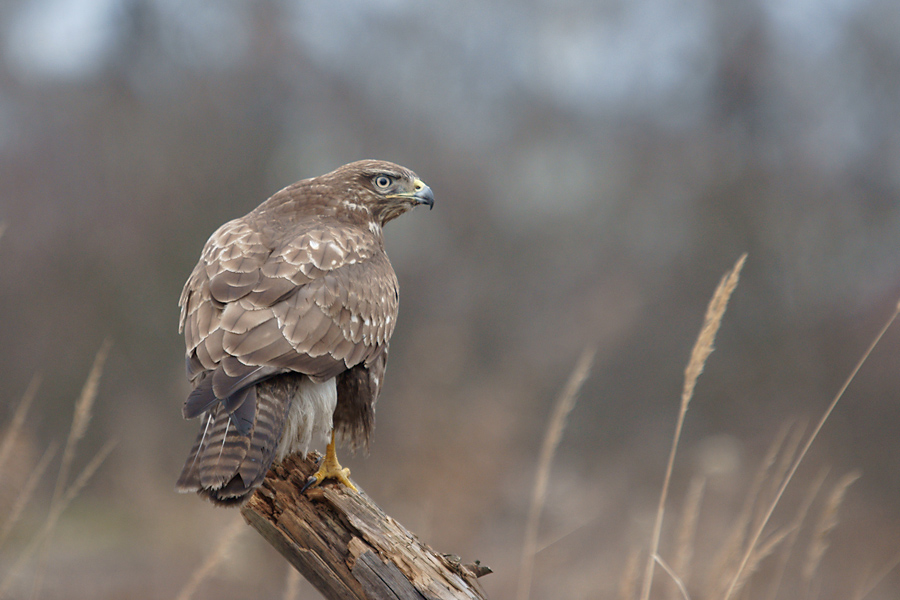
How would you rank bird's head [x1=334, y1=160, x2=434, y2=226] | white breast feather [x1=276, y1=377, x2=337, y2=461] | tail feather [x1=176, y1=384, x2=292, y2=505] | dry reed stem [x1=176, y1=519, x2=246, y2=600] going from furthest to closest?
bird's head [x1=334, y1=160, x2=434, y2=226] < white breast feather [x1=276, y1=377, x2=337, y2=461] < dry reed stem [x1=176, y1=519, x2=246, y2=600] < tail feather [x1=176, y1=384, x2=292, y2=505]

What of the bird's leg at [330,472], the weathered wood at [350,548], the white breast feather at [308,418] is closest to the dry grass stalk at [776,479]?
the weathered wood at [350,548]

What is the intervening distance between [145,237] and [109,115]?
5.80 ft

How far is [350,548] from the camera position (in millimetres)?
2510

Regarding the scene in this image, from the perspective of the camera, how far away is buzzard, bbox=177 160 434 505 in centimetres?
238

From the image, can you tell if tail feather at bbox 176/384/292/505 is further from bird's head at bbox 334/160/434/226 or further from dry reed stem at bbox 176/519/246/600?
bird's head at bbox 334/160/434/226

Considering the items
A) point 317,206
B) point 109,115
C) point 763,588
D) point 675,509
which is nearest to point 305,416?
point 317,206

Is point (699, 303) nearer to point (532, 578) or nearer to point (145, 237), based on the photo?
point (532, 578)

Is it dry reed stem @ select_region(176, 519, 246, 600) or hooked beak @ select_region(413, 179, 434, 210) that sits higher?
hooked beak @ select_region(413, 179, 434, 210)

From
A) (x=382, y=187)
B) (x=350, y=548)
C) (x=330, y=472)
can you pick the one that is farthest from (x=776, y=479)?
(x=382, y=187)

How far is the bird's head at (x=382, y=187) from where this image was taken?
4.02 meters

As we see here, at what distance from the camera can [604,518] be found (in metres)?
8.66

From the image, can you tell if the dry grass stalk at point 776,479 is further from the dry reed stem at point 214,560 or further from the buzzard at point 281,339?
the dry reed stem at point 214,560

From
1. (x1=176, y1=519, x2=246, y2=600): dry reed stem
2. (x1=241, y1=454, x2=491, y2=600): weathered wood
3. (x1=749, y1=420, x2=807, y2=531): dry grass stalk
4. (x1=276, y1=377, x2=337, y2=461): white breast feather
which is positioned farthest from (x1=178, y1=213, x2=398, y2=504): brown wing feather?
(x1=749, y1=420, x2=807, y2=531): dry grass stalk

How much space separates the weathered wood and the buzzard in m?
0.16
